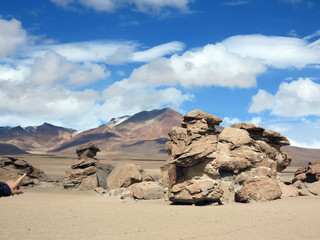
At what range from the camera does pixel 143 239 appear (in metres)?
9.95

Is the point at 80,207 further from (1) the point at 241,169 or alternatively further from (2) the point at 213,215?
(1) the point at 241,169

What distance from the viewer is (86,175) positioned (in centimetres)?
2766

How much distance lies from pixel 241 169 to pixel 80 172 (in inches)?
517

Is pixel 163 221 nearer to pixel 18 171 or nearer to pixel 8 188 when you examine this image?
pixel 8 188

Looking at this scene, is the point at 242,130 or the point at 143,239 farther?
the point at 242,130

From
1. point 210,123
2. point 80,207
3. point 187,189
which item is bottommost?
point 80,207

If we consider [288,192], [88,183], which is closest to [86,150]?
[88,183]

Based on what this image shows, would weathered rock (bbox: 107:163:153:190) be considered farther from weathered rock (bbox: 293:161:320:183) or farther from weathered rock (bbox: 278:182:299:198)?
weathered rock (bbox: 293:161:320:183)

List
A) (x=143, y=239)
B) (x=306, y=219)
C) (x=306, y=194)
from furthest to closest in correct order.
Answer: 1. (x=306, y=194)
2. (x=306, y=219)
3. (x=143, y=239)

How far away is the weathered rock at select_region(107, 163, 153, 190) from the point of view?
2348 centimetres

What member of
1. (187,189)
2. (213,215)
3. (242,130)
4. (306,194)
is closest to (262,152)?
(242,130)

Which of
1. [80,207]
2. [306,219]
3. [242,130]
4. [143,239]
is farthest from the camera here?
[242,130]

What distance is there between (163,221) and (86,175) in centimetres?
1644

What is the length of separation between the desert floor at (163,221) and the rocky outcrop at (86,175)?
10525 millimetres
